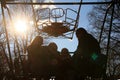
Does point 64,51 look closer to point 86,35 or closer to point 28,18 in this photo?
point 86,35

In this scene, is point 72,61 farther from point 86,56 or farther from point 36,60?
point 36,60

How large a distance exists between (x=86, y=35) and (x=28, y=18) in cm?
2022

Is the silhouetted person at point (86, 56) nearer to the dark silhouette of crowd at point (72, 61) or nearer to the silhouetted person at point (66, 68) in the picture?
the dark silhouette of crowd at point (72, 61)

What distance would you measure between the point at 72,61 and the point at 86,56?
339 millimetres

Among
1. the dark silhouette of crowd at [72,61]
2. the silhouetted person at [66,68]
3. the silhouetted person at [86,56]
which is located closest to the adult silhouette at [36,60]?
the dark silhouette of crowd at [72,61]

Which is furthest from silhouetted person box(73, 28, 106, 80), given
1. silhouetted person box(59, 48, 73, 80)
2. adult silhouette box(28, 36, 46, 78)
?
adult silhouette box(28, 36, 46, 78)

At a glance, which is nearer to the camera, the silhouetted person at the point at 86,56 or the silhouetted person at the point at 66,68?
the silhouetted person at the point at 86,56

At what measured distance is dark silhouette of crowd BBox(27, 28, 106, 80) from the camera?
889cm

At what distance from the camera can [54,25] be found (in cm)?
1109

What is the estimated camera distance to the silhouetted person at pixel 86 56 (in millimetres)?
8852

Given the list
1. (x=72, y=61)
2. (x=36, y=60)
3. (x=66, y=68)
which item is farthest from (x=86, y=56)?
(x=36, y=60)

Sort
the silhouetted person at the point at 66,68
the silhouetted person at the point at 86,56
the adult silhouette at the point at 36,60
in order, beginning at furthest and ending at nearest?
the adult silhouette at the point at 36,60, the silhouetted person at the point at 66,68, the silhouetted person at the point at 86,56

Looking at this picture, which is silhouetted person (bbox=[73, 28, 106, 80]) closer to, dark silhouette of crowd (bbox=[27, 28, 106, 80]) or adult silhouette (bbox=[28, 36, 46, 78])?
dark silhouette of crowd (bbox=[27, 28, 106, 80])

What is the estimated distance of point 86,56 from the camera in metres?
8.89
